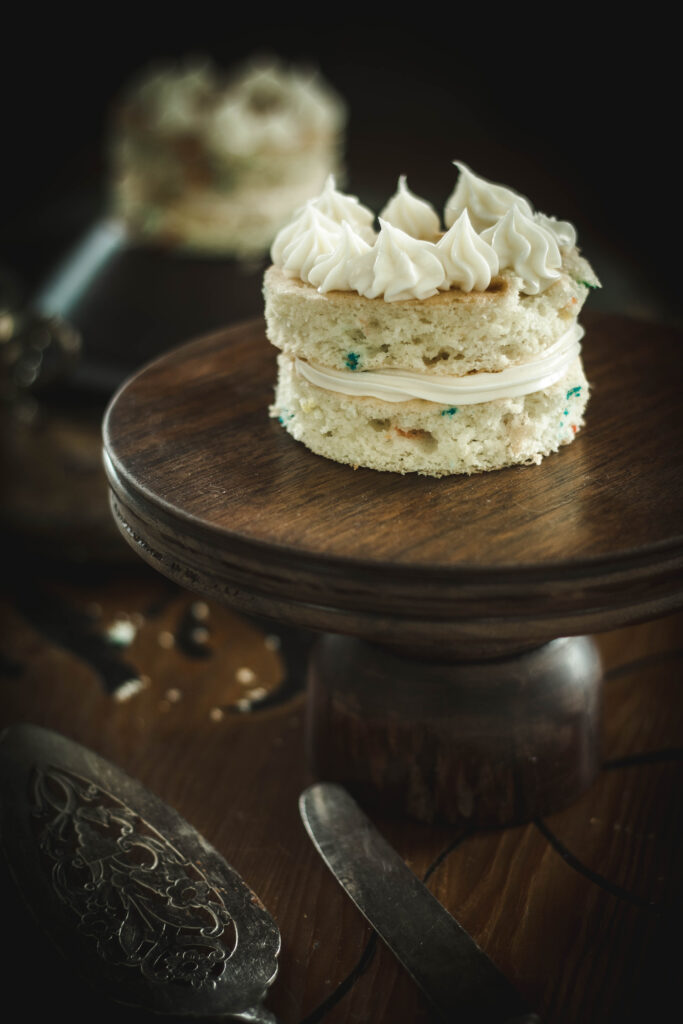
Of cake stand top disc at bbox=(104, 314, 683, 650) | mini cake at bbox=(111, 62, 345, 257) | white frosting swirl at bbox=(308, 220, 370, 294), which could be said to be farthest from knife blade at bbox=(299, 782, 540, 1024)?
mini cake at bbox=(111, 62, 345, 257)

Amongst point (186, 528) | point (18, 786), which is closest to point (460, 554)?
point (186, 528)

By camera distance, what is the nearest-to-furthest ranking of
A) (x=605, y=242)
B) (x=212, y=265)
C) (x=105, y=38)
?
1. (x=212, y=265)
2. (x=605, y=242)
3. (x=105, y=38)

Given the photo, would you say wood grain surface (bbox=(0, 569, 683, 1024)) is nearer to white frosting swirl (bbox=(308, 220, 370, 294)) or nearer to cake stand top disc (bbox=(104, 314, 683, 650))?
cake stand top disc (bbox=(104, 314, 683, 650))

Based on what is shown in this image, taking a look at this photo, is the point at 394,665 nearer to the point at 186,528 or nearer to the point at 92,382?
the point at 186,528

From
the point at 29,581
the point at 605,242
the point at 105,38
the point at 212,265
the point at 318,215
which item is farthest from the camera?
the point at 105,38

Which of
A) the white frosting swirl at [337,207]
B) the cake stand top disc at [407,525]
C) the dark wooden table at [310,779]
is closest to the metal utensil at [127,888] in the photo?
the dark wooden table at [310,779]

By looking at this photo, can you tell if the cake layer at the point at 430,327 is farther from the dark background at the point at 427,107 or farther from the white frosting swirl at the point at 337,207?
the dark background at the point at 427,107
